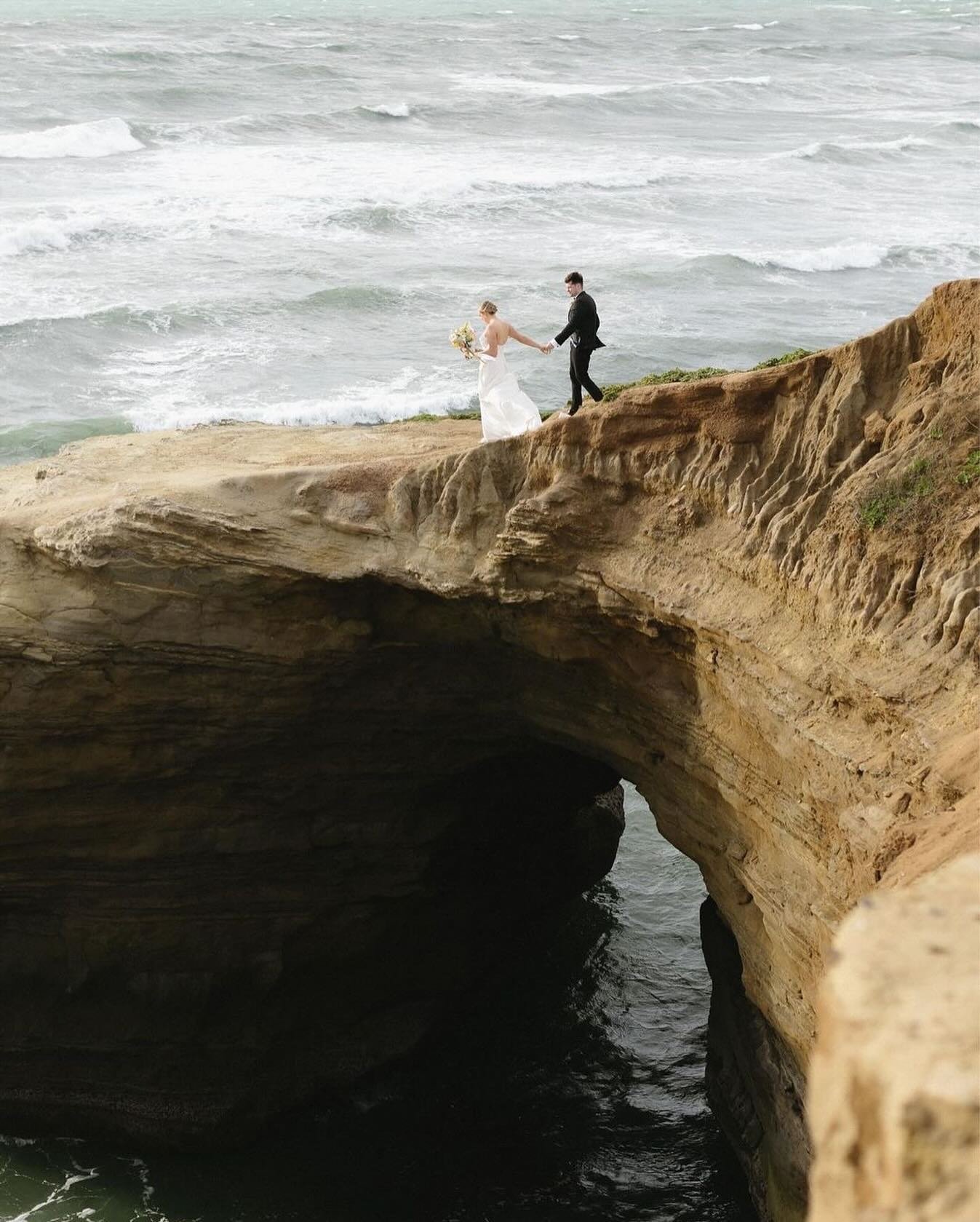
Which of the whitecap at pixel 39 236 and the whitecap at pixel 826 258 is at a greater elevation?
the whitecap at pixel 826 258

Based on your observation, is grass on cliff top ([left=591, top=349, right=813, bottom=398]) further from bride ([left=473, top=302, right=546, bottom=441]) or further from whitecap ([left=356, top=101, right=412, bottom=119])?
whitecap ([left=356, top=101, right=412, bottom=119])

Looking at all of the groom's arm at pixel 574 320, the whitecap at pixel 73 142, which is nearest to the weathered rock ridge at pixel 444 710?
the groom's arm at pixel 574 320

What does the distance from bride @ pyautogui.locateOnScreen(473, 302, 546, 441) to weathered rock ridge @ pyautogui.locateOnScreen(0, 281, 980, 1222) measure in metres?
0.66

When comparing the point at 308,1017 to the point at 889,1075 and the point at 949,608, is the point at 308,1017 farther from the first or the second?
the point at 889,1075

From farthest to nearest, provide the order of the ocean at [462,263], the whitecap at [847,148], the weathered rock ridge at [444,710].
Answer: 1. the whitecap at [847,148]
2. the ocean at [462,263]
3. the weathered rock ridge at [444,710]

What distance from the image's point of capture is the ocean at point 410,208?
100 feet

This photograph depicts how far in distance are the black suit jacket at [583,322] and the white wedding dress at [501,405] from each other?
608mm

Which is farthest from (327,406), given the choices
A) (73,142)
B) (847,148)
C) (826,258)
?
(847,148)

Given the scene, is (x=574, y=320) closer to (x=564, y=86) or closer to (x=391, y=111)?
(x=391, y=111)

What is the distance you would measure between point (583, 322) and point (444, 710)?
3890 mm

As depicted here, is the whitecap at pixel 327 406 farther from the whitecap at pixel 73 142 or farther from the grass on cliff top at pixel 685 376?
the whitecap at pixel 73 142

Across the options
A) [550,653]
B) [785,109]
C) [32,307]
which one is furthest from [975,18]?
[550,653]

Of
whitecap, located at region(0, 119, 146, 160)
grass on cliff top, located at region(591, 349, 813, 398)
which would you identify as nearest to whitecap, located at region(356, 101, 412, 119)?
whitecap, located at region(0, 119, 146, 160)

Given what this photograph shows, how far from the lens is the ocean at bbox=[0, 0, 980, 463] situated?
3056 cm
